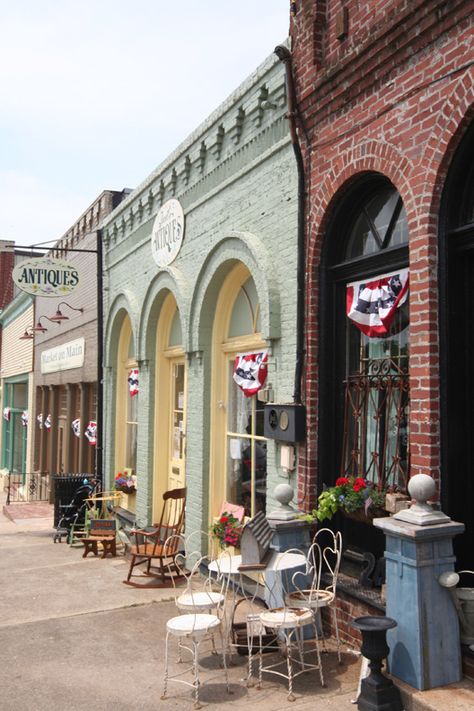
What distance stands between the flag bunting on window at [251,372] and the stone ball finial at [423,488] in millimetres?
3000

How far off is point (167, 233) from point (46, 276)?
4.71m

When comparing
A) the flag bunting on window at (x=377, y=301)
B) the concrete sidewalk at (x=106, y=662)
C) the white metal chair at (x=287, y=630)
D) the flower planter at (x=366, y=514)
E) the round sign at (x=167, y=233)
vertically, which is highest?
the round sign at (x=167, y=233)

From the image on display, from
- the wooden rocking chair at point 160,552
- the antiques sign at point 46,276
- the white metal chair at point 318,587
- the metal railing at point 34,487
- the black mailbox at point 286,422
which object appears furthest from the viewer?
the metal railing at point 34,487

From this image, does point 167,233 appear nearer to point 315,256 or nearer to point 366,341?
point 315,256

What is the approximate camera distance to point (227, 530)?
7.66 metres

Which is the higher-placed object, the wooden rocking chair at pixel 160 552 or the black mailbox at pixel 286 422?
the black mailbox at pixel 286 422

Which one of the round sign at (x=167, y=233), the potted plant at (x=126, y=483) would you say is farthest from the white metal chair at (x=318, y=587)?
the potted plant at (x=126, y=483)

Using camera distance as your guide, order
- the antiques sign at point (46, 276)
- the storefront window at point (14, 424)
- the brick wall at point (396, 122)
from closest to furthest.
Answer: the brick wall at point (396, 122)
the antiques sign at point (46, 276)
the storefront window at point (14, 424)

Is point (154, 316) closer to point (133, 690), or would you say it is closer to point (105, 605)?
point (105, 605)

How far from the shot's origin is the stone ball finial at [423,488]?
4.59m

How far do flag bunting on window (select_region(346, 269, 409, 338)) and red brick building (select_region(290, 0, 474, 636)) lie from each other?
0.29 ft

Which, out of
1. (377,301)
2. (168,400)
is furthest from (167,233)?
(377,301)

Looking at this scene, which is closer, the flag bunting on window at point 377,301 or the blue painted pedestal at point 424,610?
the blue painted pedestal at point 424,610

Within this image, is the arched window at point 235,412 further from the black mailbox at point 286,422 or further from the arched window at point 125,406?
the arched window at point 125,406
